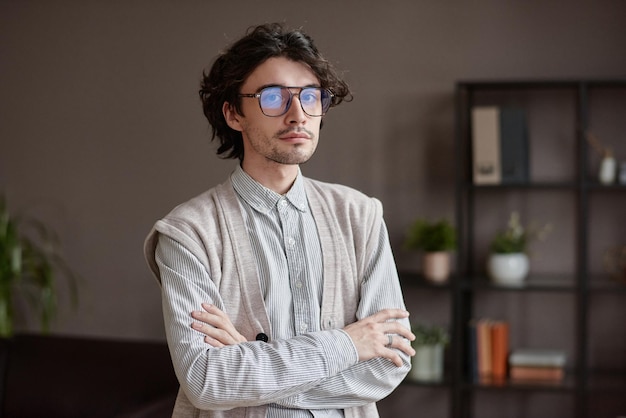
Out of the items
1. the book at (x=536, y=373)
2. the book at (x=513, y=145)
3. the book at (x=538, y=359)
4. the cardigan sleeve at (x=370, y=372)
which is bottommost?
the book at (x=536, y=373)

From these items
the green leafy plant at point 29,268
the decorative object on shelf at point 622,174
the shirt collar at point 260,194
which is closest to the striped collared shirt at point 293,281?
the shirt collar at point 260,194

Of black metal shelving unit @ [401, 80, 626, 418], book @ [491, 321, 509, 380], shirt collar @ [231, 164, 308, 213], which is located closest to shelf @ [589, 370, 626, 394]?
black metal shelving unit @ [401, 80, 626, 418]

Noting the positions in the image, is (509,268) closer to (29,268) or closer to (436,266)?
(436,266)

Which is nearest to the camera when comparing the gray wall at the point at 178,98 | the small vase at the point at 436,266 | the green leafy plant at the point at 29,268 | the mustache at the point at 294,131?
the mustache at the point at 294,131

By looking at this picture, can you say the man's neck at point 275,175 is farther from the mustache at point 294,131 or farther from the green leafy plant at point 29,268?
the green leafy plant at point 29,268

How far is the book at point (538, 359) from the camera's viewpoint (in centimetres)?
409

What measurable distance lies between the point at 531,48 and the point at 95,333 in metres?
2.70

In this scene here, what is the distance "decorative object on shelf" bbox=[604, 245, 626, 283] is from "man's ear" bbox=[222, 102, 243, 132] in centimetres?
277

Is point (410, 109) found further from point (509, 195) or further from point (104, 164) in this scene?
point (104, 164)

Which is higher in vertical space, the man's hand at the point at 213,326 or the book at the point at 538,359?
the man's hand at the point at 213,326

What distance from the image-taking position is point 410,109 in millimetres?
4395

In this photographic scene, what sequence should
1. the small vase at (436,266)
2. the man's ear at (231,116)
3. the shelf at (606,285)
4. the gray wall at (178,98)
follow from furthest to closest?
the gray wall at (178,98), the small vase at (436,266), the shelf at (606,285), the man's ear at (231,116)

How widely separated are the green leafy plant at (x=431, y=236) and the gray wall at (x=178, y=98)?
0.19 m

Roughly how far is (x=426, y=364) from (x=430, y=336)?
0.43 feet
